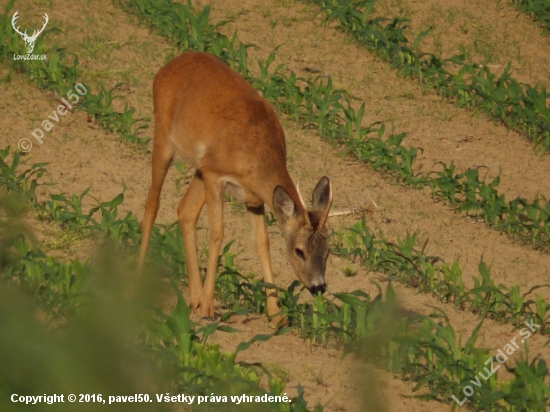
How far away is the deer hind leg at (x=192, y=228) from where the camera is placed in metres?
7.55

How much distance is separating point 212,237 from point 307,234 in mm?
1006

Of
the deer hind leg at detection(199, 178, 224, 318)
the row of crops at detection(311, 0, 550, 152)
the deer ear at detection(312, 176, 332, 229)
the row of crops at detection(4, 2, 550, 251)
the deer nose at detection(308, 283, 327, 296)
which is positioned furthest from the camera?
the row of crops at detection(311, 0, 550, 152)

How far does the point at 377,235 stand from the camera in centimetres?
929

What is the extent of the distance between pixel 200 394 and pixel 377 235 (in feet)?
15.1

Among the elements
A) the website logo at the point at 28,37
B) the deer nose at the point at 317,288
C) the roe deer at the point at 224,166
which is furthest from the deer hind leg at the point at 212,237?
the website logo at the point at 28,37

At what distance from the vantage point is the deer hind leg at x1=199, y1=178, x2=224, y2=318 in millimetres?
7184

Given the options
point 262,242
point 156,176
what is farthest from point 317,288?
point 156,176

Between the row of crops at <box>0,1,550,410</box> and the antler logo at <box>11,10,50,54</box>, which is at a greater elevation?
the row of crops at <box>0,1,550,410</box>

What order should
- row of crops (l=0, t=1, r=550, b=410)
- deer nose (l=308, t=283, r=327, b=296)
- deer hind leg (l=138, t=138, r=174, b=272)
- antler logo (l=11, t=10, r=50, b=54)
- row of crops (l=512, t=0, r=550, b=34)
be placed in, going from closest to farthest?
row of crops (l=0, t=1, r=550, b=410) → deer nose (l=308, t=283, r=327, b=296) → deer hind leg (l=138, t=138, r=174, b=272) → antler logo (l=11, t=10, r=50, b=54) → row of crops (l=512, t=0, r=550, b=34)

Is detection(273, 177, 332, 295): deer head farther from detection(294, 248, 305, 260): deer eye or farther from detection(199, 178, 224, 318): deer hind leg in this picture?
detection(199, 178, 224, 318): deer hind leg

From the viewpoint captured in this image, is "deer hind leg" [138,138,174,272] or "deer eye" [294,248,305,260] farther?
"deer hind leg" [138,138,174,272]

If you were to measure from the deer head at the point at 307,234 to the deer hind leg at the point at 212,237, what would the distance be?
640mm

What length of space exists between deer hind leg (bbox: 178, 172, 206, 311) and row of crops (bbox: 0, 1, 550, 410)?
22 cm

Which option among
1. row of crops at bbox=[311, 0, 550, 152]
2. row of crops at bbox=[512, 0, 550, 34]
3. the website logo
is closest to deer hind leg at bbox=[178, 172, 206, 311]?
the website logo
